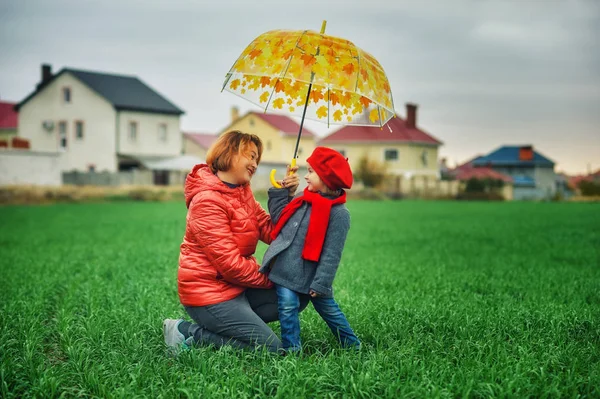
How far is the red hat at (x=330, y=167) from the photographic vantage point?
4.72 m

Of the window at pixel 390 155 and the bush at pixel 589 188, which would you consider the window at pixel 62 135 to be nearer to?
the window at pixel 390 155

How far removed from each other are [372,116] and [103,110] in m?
48.7

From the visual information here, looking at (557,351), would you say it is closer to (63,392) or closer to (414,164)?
(63,392)

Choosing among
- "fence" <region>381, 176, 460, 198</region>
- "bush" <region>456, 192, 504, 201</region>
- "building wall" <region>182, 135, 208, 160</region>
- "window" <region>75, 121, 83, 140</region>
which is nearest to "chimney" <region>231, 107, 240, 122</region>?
"building wall" <region>182, 135, 208, 160</region>

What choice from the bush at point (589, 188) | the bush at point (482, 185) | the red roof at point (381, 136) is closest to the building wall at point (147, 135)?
the red roof at point (381, 136)

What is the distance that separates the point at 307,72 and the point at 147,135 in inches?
1958

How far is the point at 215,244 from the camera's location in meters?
4.81

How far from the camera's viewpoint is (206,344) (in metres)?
5.12

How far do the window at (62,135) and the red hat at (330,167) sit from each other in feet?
168

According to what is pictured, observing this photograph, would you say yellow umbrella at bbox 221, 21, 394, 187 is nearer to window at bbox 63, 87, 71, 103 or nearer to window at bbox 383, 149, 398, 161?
window at bbox 63, 87, 71, 103

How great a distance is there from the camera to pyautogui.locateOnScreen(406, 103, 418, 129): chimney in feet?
220

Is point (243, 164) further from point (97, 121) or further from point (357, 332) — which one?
point (97, 121)

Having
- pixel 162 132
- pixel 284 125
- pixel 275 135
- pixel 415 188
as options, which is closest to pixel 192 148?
pixel 284 125

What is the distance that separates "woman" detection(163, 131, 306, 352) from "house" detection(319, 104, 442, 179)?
58.6 meters
